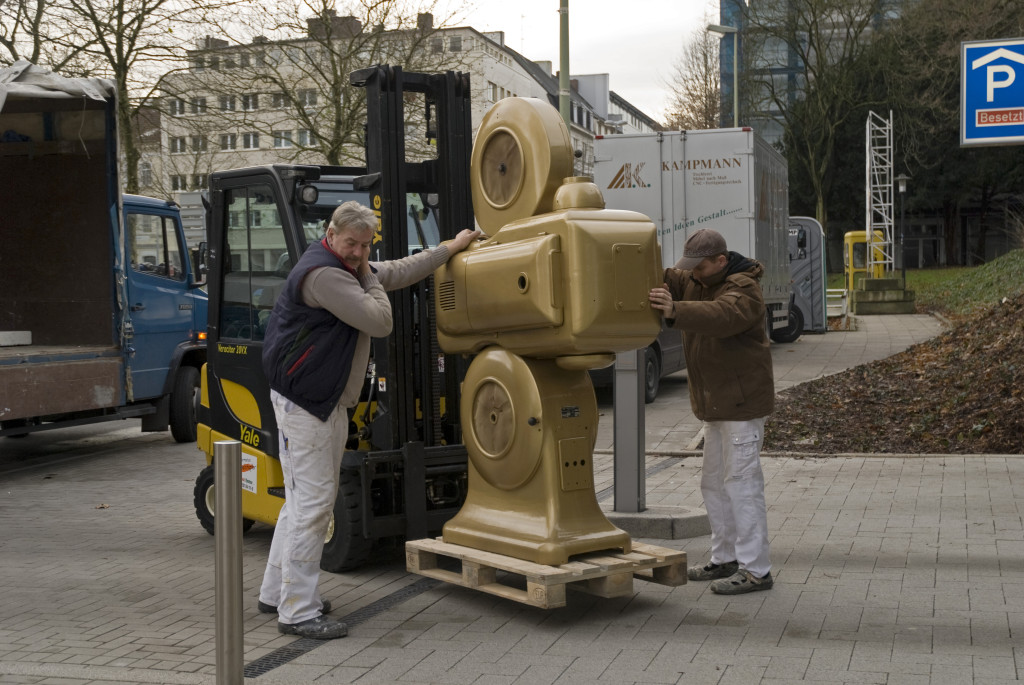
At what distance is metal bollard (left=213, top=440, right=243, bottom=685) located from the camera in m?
3.79

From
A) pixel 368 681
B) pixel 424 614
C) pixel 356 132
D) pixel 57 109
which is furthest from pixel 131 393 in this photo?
pixel 356 132

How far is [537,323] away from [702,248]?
1063 millimetres

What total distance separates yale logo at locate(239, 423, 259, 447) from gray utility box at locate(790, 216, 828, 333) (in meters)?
21.1

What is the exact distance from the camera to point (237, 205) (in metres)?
7.30

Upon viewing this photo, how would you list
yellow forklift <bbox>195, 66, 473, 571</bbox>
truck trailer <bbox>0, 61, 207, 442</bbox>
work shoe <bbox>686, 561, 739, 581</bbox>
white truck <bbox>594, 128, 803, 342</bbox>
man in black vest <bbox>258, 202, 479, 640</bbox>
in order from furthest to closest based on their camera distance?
white truck <bbox>594, 128, 803, 342</bbox> < truck trailer <bbox>0, 61, 207, 442</bbox> < yellow forklift <bbox>195, 66, 473, 571</bbox> < work shoe <bbox>686, 561, 739, 581</bbox> < man in black vest <bbox>258, 202, 479, 640</bbox>

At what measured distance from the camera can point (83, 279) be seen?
39.7 ft

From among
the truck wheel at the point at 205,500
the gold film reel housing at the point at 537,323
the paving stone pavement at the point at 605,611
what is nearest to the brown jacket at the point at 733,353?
the gold film reel housing at the point at 537,323

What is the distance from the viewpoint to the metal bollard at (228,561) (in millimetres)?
3791

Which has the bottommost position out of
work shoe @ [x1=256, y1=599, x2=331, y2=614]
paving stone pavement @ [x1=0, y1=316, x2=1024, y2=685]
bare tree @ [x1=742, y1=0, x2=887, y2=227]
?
paving stone pavement @ [x1=0, y1=316, x2=1024, y2=685]

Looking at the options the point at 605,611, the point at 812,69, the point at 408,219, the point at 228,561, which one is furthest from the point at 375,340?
the point at 812,69

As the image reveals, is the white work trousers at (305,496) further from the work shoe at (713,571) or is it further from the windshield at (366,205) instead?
the work shoe at (713,571)

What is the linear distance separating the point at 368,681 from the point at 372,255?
2.81 m

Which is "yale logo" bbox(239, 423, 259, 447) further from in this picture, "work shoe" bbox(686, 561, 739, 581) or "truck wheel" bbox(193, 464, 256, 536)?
"work shoe" bbox(686, 561, 739, 581)

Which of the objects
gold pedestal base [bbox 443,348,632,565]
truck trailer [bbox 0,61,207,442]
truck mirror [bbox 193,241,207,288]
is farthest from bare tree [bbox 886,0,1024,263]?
gold pedestal base [bbox 443,348,632,565]
